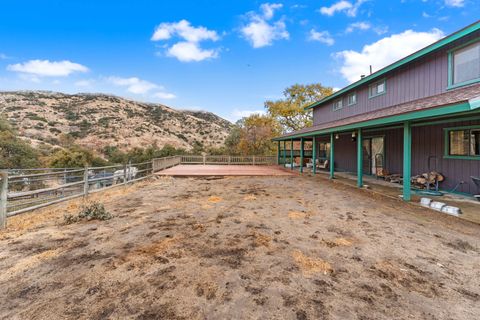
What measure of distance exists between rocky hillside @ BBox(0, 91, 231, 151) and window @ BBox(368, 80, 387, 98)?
31.7 metres

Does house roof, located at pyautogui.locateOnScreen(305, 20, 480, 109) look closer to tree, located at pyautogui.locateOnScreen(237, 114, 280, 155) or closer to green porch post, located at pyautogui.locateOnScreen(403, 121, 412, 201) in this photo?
green porch post, located at pyautogui.locateOnScreen(403, 121, 412, 201)

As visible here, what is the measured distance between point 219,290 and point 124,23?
25361 millimetres

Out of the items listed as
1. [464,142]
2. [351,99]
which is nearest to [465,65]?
[464,142]

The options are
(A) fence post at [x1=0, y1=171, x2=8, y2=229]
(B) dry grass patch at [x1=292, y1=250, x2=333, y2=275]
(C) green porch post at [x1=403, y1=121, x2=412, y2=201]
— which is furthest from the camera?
(C) green porch post at [x1=403, y1=121, x2=412, y2=201]

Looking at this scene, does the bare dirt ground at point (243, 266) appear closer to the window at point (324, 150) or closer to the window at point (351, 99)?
the window at point (351, 99)

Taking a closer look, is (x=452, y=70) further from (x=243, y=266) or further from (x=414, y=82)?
(x=243, y=266)

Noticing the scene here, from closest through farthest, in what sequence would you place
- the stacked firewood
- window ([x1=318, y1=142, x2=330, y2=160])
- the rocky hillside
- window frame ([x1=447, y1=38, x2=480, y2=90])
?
window frame ([x1=447, y1=38, x2=480, y2=90]) < the stacked firewood < window ([x1=318, y1=142, x2=330, y2=160]) < the rocky hillside

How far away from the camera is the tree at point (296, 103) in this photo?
79.1 ft

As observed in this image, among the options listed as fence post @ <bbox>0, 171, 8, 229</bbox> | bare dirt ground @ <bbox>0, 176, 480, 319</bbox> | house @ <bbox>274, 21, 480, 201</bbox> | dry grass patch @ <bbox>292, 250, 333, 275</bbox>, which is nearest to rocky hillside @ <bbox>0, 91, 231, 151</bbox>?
fence post @ <bbox>0, 171, 8, 229</bbox>

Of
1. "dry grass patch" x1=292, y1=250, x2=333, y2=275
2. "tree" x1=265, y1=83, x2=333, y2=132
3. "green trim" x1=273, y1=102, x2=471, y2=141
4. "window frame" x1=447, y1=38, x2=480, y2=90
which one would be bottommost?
"dry grass patch" x1=292, y1=250, x2=333, y2=275

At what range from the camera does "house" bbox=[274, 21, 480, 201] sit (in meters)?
5.34

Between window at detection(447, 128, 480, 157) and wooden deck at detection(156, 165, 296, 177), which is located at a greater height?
window at detection(447, 128, 480, 157)

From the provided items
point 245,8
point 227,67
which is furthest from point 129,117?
point 245,8

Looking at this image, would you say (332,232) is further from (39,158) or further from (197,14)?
(39,158)
